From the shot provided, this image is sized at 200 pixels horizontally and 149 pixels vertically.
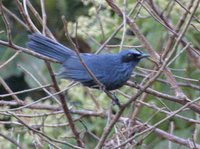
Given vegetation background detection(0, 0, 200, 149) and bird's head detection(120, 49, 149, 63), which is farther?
bird's head detection(120, 49, 149, 63)

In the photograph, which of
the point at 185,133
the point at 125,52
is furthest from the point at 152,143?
the point at 125,52

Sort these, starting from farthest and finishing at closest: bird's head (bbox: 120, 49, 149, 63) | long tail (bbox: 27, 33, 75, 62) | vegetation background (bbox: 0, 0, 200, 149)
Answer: bird's head (bbox: 120, 49, 149, 63) → long tail (bbox: 27, 33, 75, 62) → vegetation background (bbox: 0, 0, 200, 149)

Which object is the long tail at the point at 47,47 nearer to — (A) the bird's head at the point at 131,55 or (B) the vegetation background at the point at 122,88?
(B) the vegetation background at the point at 122,88

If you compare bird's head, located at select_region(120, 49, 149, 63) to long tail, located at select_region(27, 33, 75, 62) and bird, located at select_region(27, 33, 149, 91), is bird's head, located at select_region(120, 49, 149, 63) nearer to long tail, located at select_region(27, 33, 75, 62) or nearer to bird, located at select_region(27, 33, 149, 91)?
bird, located at select_region(27, 33, 149, 91)

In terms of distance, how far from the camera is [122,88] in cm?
479

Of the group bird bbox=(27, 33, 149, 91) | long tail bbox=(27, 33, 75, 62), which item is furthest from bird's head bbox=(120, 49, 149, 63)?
long tail bbox=(27, 33, 75, 62)

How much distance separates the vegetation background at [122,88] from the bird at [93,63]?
0.20 ft

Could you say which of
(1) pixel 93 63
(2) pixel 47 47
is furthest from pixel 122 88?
(2) pixel 47 47

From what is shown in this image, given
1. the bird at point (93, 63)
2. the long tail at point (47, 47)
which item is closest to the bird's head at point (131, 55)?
the bird at point (93, 63)

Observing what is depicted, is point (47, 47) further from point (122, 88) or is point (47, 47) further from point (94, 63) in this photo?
point (122, 88)

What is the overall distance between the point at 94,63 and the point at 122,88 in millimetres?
1200

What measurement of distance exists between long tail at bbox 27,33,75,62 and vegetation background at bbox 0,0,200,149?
59 millimetres

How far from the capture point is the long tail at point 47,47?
3.35m

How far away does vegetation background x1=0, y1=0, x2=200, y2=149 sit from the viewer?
3092 mm
